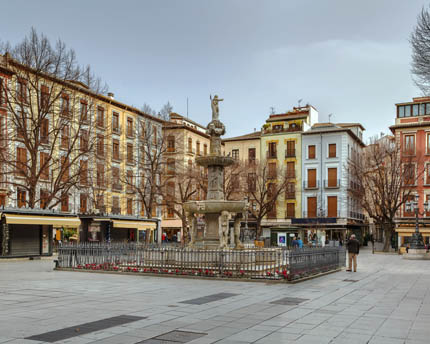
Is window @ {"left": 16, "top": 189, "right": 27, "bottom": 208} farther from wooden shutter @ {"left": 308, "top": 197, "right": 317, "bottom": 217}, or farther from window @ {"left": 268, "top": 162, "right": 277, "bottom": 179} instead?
wooden shutter @ {"left": 308, "top": 197, "right": 317, "bottom": 217}

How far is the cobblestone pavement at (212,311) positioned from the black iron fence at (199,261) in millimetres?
947

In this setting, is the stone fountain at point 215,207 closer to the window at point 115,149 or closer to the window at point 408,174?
the window at point 408,174

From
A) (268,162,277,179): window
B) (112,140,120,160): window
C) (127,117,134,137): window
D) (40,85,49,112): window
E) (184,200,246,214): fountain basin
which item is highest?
(127,117,134,137): window

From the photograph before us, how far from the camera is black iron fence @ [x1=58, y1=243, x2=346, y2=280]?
17.3m

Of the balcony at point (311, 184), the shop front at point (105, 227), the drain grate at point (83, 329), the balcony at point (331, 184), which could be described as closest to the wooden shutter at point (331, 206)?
the balcony at point (331, 184)

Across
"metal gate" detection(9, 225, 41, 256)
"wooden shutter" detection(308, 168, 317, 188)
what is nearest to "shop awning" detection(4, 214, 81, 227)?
"metal gate" detection(9, 225, 41, 256)

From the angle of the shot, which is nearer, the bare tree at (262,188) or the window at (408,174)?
the window at (408,174)

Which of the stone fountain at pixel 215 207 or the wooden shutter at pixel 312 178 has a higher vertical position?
the wooden shutter at pixel 312 178

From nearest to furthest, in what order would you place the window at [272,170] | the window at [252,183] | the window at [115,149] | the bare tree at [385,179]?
the bare tree at [385,179] → the window at [115,149] → the window at [252,183] → the window at [272,170]

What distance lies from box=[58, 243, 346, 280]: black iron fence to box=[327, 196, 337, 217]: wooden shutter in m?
36.2

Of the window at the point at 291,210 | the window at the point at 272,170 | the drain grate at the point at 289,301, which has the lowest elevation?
the drain grate at the point at 289,301

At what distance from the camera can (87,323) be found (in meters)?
9.07

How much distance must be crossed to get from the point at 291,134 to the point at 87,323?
174 ft

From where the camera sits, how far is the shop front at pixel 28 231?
26938 millimetres
